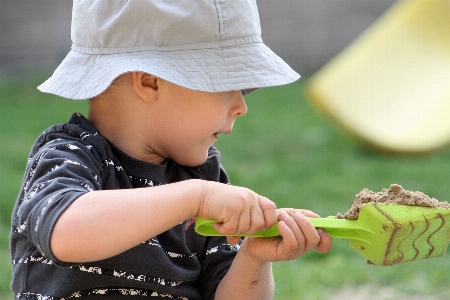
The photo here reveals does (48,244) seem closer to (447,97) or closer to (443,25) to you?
(447,97)

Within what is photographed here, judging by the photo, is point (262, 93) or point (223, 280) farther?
point (262, 93)

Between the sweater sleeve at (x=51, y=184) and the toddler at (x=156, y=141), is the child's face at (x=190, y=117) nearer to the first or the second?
the toddler at (x=156, y=141)

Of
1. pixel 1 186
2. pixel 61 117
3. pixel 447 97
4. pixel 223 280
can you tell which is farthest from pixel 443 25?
pixel 223 280

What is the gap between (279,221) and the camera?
4.70 ft

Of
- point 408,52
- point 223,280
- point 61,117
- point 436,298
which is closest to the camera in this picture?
point 223,280

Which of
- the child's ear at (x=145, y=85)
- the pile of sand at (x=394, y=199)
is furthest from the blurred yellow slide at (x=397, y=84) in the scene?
the child's ear at (x=145, y=85)

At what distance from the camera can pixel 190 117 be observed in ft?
5.12

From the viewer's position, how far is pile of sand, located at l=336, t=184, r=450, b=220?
1474mm

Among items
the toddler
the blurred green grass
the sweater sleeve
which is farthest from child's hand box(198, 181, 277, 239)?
the blurred green grass

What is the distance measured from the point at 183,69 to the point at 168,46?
0.06 metres

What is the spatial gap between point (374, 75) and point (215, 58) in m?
3.71

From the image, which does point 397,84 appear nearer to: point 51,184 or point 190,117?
point 190,117

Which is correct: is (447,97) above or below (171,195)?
below

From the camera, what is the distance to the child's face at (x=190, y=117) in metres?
1.56
